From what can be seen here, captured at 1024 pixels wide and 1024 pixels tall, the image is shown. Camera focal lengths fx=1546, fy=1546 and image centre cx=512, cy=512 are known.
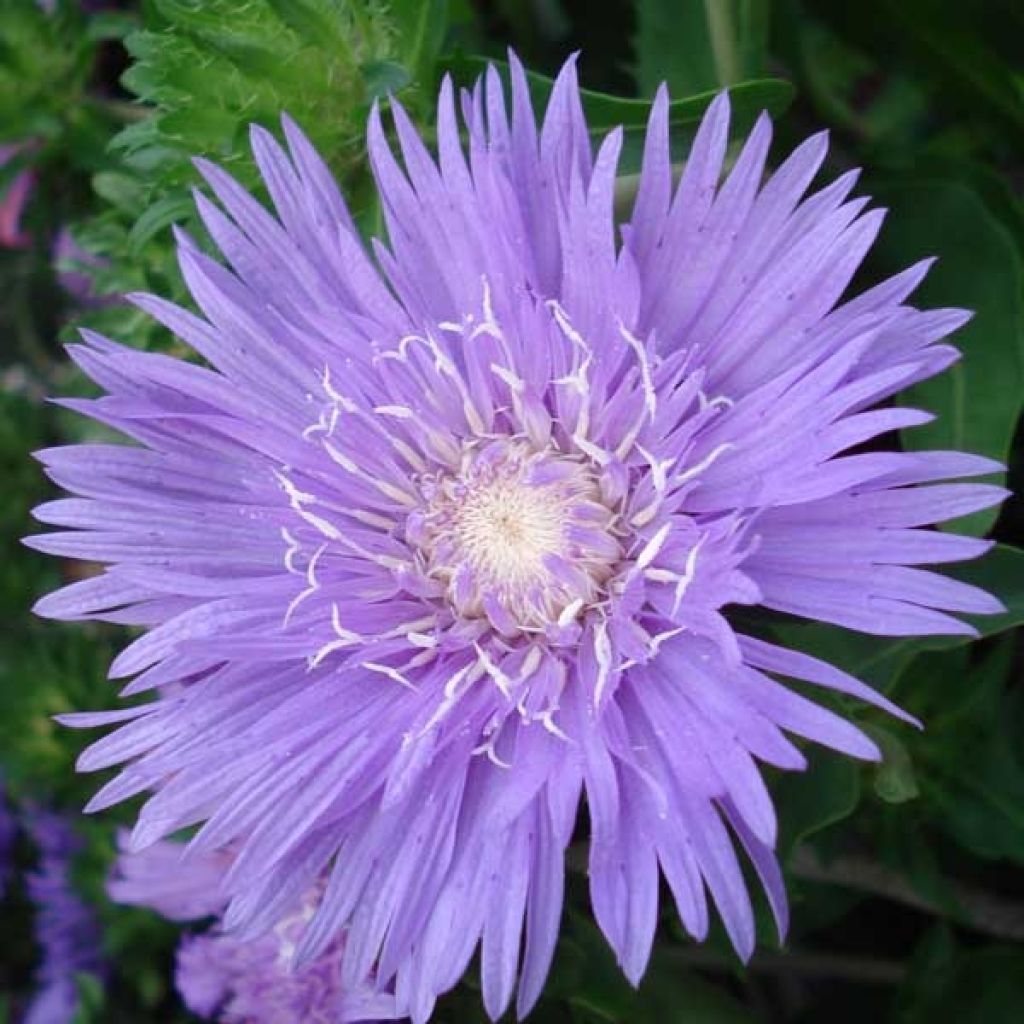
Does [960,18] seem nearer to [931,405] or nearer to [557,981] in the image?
[931,405]

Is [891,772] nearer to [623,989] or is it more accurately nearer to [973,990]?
[623,989]

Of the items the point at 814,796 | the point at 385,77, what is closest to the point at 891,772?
the point at 814,796

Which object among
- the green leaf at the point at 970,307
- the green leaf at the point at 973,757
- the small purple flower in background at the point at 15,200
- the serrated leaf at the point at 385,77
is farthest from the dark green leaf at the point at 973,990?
the small purple flower in background at the point at 15,200

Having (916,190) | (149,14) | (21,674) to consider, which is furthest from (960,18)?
(21,674)

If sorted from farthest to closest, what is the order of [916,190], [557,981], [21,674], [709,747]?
1. [21,674]
2. [916,190]
3. [557,981]
4. [709,747]

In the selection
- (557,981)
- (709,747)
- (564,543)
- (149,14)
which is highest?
(149,14)

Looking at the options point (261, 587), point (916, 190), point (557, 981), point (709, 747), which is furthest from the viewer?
point (916, 190)
